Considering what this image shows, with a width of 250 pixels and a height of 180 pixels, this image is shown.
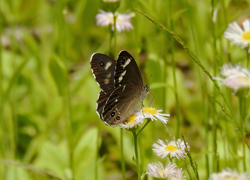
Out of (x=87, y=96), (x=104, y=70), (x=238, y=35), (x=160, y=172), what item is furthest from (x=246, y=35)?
(x=87, y=96)

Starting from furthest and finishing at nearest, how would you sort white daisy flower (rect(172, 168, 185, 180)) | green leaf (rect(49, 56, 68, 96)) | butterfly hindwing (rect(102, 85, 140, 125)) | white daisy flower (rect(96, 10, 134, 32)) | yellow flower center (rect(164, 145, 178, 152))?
1. green leaf (rect(49, 56, 68, 96))
2. white daisy flower (rect(96, 10, 134, 32))
3. butterfly hindwing (rect(102, 85, 140, 125))
4. yellow flower center (rect(164, 145, 178, 152))
5. white daisy flower (rect(172, 168, 185, 180))

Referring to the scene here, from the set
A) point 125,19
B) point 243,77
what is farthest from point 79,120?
point 243,77

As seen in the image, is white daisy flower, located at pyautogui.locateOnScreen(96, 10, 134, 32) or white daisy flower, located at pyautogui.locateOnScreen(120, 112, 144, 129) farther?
white daisy flower, located at pyautogui.locateOnScreen(96, 10, 134, 32)

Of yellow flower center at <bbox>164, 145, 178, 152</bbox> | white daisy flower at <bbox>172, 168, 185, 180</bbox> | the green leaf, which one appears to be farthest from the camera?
the green leaf

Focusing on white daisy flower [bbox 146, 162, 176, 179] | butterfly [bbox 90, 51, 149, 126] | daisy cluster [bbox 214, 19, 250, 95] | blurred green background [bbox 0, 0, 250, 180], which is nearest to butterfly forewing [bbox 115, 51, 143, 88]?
butterfly [bbox 90, 51, 149, 126]

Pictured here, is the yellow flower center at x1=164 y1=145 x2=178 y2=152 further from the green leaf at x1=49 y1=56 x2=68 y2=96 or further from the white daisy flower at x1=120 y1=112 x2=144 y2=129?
the green leaf at x1=49 y1=56 x2=68 y2=96

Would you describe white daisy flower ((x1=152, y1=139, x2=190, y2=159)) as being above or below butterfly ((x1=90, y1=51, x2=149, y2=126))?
below

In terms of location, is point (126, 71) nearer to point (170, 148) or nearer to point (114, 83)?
point (114, 83)
